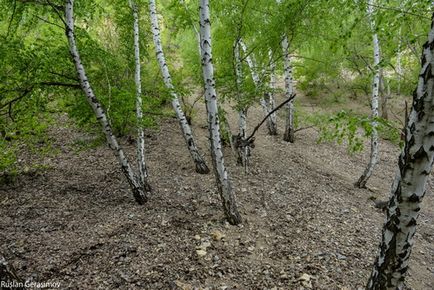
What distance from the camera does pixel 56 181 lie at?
690 centimetres

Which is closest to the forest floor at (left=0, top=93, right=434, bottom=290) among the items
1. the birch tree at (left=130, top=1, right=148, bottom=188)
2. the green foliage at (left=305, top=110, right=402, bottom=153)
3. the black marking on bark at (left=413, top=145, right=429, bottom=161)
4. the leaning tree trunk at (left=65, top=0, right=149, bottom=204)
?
the leaning tree trunk at (left=65, top=0, right=149, bottom=204)

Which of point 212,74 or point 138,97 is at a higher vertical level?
point 212,74

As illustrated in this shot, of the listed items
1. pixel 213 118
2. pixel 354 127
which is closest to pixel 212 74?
pixel 213 118

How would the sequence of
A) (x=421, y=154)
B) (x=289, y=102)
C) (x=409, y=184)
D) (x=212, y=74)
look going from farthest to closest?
(x=289, y=102) < (x=212, y=74) < (x=409, y=184) < (x=421, y=154)

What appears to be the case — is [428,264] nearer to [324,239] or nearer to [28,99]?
[324,239]

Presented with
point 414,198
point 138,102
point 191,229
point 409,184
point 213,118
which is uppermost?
point 138,102

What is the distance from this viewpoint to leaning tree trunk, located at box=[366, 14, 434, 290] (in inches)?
84.0

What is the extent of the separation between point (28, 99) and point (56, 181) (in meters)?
2.40

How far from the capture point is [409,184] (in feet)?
7.62

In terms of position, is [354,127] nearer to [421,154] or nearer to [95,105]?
[421,154]

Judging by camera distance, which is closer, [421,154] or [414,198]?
[421,154]

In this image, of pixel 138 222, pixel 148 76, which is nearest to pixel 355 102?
pixel 148 76

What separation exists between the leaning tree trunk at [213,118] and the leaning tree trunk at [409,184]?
2.61 meters

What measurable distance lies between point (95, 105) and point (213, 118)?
6.73 ft
